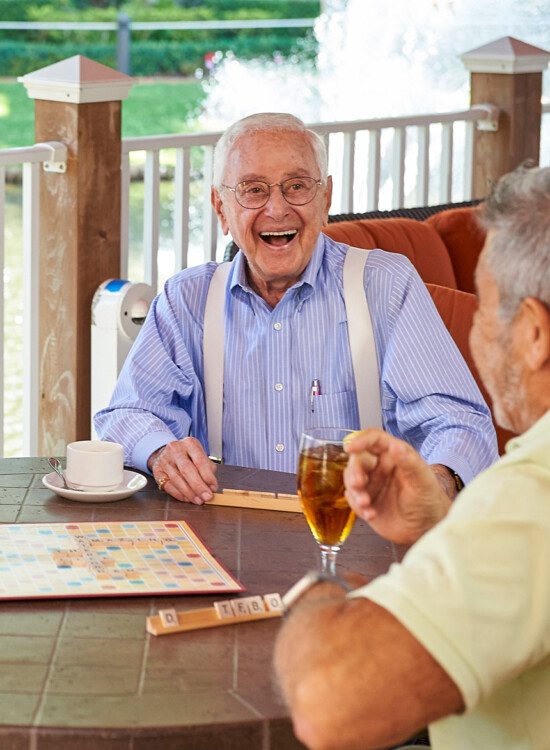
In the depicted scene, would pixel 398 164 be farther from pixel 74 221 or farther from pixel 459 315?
pixel 459 315

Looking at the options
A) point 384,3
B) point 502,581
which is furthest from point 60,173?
point 384,3

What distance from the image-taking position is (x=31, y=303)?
11.5 feet

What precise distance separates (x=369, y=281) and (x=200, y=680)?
1.33 metres

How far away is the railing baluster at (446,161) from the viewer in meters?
4.59

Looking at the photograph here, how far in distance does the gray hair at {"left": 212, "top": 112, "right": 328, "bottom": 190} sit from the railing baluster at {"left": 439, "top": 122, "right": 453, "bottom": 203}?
2132mm

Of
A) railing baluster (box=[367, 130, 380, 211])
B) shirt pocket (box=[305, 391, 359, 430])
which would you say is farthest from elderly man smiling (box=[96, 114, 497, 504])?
railing baluster (box=[367, 130, 380, 211])

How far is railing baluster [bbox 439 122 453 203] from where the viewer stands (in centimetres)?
459

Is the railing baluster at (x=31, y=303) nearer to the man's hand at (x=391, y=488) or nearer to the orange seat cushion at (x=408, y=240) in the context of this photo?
the orange seat cushion at (x=408, y=240)

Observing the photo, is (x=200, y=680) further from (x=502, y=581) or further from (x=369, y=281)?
(x=369, y=281)

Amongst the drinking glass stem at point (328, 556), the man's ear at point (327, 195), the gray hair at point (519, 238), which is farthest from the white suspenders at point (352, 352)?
the gray hair at point (519, 238)

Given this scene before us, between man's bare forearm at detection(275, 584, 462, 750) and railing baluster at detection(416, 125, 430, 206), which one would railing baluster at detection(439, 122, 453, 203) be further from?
man's bare forearm at detection(275, 584, 462, 750)

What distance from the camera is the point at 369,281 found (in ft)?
8.09

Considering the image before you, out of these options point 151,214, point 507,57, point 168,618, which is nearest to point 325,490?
point 168,618

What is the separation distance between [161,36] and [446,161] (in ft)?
60.3
